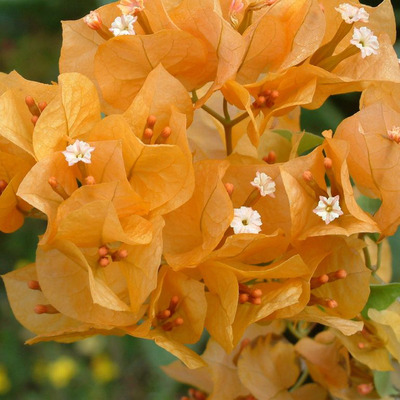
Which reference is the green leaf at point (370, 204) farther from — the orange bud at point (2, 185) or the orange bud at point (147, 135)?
the orange bud at point (2, 185)

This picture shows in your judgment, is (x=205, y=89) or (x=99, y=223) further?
(x=205, y=89)

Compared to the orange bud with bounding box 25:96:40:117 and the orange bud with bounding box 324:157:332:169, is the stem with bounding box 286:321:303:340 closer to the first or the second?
the orange bud with bounding box 324:157:332:169

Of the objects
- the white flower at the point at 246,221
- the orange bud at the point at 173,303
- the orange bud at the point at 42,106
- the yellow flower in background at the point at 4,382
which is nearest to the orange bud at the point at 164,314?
the orange bud at the point at 173,303

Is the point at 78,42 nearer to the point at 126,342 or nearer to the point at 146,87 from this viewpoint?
the point at 146,87

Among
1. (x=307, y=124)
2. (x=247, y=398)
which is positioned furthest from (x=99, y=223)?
(x=307, y=124)

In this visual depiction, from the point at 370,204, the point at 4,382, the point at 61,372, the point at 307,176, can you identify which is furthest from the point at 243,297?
the point at 4,382
